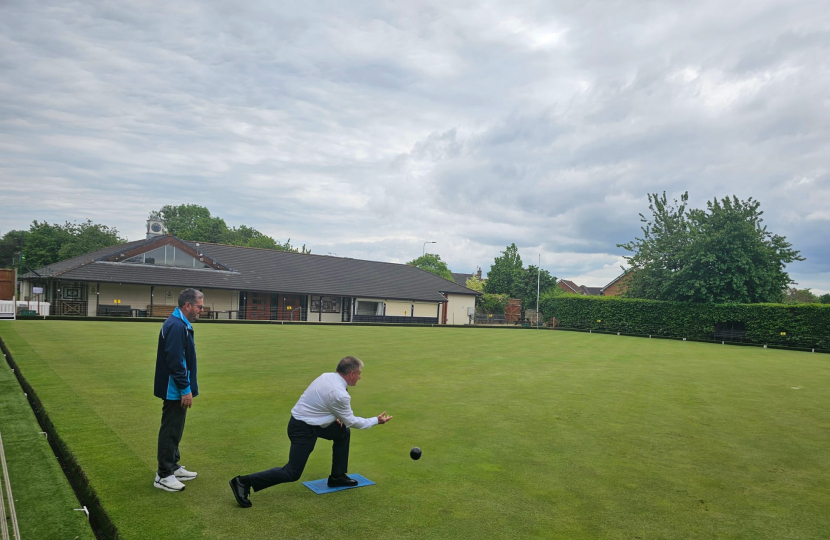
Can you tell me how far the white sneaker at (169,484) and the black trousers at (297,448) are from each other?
81 cm

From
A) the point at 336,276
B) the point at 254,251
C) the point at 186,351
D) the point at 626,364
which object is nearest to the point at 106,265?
the point at 254,251

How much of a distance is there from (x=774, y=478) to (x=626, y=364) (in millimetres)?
12510

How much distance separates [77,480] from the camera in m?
5.62

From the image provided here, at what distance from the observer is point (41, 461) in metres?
6.04

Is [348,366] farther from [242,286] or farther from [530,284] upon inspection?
[530,284]

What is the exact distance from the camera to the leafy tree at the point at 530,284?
221 feet

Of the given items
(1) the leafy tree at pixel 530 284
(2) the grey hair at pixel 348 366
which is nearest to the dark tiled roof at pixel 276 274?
(1) the leafy tree at pixel 530 284

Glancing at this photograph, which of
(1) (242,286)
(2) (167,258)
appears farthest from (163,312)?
(1) (242,286)

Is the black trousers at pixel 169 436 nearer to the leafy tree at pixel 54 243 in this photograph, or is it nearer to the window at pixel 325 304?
the window at pixel 325 304

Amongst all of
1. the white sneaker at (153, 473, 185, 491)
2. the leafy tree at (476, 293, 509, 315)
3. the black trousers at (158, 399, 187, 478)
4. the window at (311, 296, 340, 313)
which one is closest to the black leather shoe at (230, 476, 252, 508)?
the white sneaker at (153, 473, 185, 491)

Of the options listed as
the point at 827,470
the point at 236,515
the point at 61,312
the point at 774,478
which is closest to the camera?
the point at 236,515

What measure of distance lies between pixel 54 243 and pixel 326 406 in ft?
264

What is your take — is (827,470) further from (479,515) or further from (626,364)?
(626,364)

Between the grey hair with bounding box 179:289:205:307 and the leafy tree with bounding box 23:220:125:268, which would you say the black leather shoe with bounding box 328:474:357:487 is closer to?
the grey hair with bounding box 179:289:205:307
